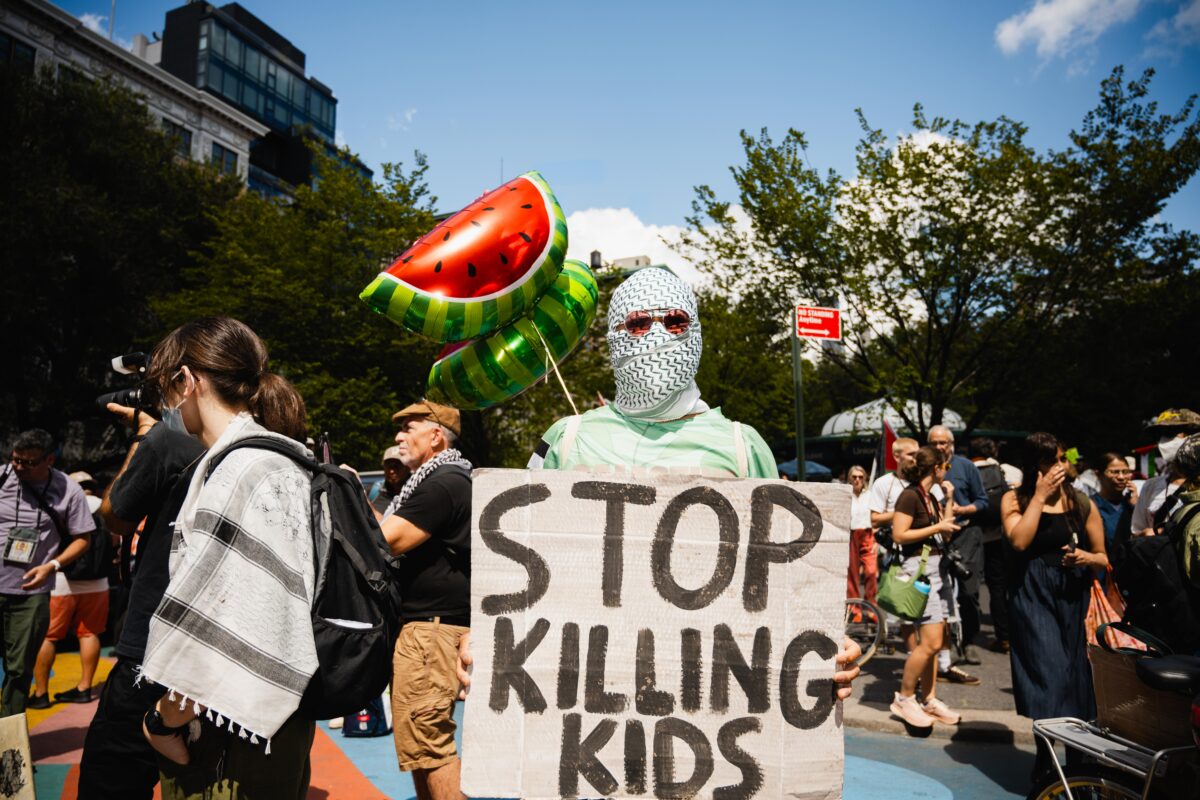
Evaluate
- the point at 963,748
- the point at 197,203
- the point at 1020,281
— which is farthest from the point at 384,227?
the point at 963,748

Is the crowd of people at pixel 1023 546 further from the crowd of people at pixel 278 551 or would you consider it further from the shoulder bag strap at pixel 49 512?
the shoulder bag strap at pixel 49 512

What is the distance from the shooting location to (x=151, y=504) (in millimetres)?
2955

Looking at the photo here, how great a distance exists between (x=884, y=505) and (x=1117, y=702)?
15.7 feet

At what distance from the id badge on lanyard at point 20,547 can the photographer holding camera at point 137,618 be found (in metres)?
2.92

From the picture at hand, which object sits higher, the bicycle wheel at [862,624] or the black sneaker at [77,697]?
the bicycle wheel at [862,624]

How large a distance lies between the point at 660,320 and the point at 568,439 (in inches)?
19.8

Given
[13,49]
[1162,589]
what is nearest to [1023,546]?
[1162,589]

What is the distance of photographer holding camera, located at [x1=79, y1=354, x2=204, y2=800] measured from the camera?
2.62m

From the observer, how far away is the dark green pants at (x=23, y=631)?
5039 millimetres

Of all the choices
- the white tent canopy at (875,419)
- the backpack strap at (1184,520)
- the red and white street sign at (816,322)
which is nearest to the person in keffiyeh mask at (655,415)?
the backpack strap at (1184,520)

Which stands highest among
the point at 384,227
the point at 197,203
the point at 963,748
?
the point at 197,203

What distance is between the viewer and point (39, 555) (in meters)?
5.36

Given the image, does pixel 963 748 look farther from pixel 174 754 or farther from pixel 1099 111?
pixel 1099 111

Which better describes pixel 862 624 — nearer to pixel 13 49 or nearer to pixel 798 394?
pixel 798 394
